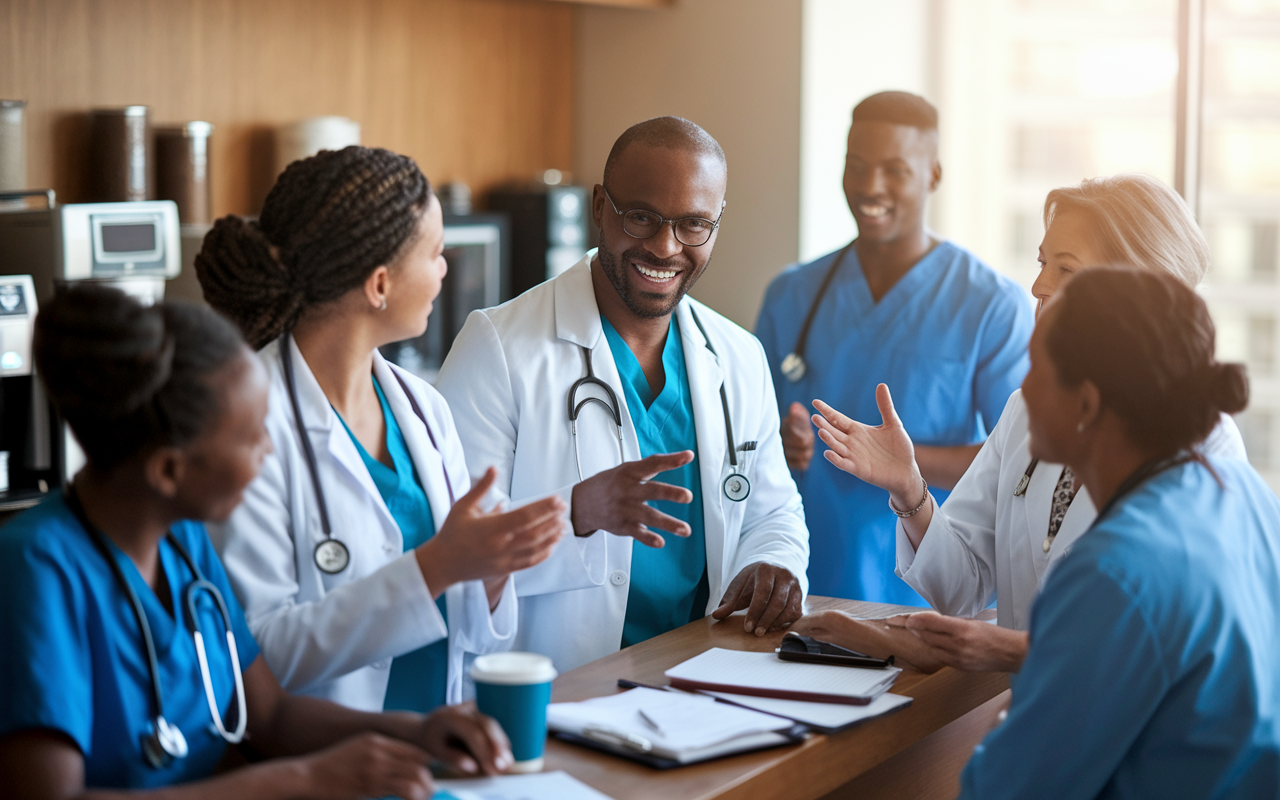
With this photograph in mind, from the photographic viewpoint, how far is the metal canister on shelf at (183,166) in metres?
2.92

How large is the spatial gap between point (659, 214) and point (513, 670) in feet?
3.12

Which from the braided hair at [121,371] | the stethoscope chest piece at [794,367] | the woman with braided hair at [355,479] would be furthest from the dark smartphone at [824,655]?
the stethoscope chest piece at [794,367]

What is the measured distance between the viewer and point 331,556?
1.42 m

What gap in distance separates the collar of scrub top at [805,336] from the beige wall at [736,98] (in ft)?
2.54

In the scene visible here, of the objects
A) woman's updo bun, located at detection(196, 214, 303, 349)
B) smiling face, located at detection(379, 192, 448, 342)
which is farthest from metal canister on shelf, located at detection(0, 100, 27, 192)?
smiling face, located at detection(379, 192, 448, 342)

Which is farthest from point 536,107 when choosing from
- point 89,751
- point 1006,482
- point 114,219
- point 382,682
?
point 89,751

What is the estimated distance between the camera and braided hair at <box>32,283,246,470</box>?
3.57ft

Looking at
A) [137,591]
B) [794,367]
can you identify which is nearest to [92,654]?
[137,591]

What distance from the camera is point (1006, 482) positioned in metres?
1.86

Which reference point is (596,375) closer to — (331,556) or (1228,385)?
(331,556)

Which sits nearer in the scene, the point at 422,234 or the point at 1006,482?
the point at 422,234

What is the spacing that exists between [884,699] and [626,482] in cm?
43

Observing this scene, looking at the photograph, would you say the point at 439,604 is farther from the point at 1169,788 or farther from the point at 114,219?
the point at 114,219

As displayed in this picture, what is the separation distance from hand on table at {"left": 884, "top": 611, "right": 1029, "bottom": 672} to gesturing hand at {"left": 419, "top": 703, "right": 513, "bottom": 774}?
1.94 ft
